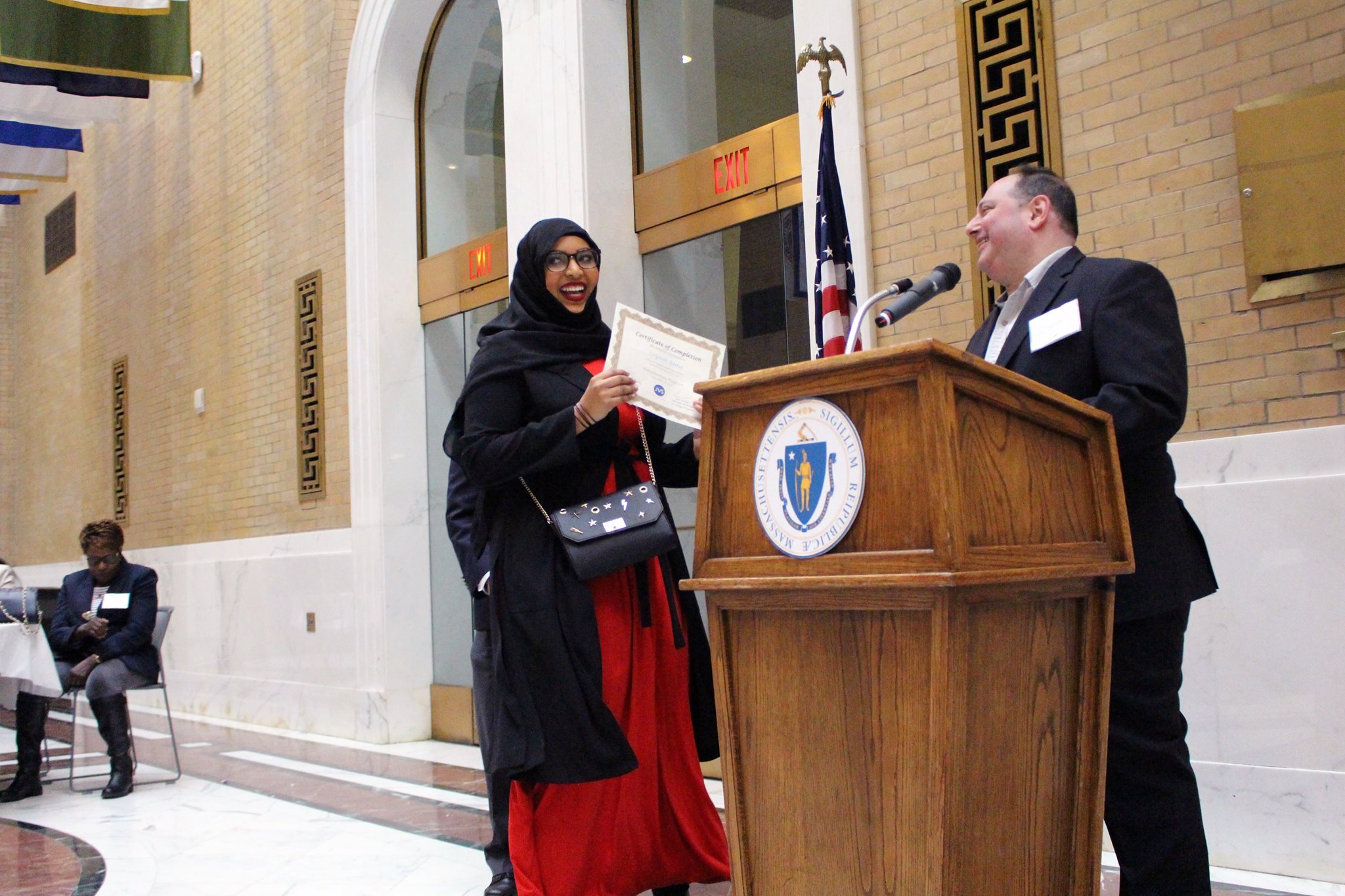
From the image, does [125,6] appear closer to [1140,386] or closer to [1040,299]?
[1040,299]

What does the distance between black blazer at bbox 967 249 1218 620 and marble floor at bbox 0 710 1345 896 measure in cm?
144

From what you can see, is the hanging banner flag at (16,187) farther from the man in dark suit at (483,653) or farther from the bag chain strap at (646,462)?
the bag chain strap at (646,462)

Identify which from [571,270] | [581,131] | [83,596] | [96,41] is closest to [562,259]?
[571,270]

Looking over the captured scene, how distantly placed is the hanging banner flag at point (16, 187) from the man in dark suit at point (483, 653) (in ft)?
30.4

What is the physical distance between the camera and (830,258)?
4.10 m

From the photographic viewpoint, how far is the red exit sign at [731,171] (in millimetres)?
5230

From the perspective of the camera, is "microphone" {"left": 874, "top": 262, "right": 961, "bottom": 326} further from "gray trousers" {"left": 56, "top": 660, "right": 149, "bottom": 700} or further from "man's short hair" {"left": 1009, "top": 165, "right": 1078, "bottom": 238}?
"gray trousers" {"left": 56, "top": 660, "right": 149, "bottom": 700}

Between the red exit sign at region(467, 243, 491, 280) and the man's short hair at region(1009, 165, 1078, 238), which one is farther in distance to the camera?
the red exit sign at region(467, 243, 491, 280)

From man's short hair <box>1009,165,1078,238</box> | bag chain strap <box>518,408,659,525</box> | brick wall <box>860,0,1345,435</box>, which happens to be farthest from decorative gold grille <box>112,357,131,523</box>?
man's short hair <box>1009,165,1078,238</box>

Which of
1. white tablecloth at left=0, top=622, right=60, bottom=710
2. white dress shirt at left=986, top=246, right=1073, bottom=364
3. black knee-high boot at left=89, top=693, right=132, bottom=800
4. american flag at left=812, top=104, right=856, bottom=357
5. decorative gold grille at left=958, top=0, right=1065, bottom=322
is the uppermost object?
decorative gold grille at left=958, top=0, right=1065, bottom=322

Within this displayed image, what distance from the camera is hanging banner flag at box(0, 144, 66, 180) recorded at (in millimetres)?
10227

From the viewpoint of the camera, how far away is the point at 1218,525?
11.0 feet

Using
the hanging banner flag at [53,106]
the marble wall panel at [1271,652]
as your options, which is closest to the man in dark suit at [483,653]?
the marble wall panel at [1271,652]

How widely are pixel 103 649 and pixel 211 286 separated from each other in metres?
4.11
